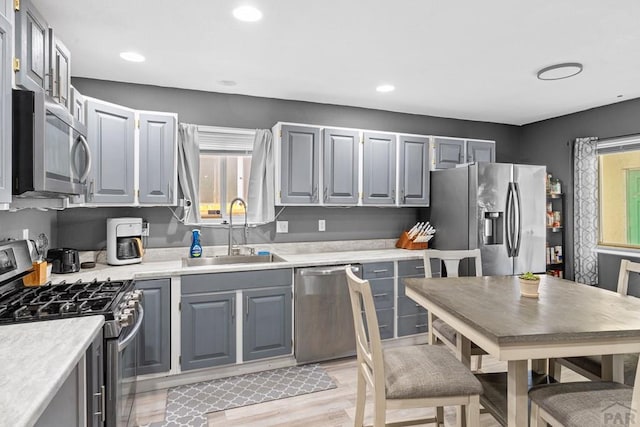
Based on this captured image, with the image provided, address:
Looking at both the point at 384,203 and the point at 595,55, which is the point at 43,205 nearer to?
the point at 384,203

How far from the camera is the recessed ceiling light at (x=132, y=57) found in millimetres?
2564

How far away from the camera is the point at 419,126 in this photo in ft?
13.9

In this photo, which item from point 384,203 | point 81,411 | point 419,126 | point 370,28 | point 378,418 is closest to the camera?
point 81,411

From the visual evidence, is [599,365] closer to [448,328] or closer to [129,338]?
[448,328]

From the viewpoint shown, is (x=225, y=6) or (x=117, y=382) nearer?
(x=117, y=382)

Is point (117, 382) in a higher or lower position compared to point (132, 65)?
lower

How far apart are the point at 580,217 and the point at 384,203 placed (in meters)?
2.19

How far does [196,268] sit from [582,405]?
7.73ft

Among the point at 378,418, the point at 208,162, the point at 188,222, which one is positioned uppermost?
the point at 208,162

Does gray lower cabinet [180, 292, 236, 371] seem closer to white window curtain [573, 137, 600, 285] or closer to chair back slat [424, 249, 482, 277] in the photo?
chair back slat [424, 249, 482, 277]

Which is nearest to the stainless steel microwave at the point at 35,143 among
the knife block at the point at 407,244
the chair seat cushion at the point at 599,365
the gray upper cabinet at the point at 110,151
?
the gray upper cabinet at the point at 110,151

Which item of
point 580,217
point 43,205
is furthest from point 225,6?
point 580,217

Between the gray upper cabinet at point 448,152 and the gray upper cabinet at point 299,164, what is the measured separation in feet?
4.60

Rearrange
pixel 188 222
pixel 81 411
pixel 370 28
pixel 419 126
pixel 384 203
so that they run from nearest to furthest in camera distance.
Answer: pixel 81 411 < pixel 370 28 < pixel 188 222 < pixel 384 203 < pixel 419 126
